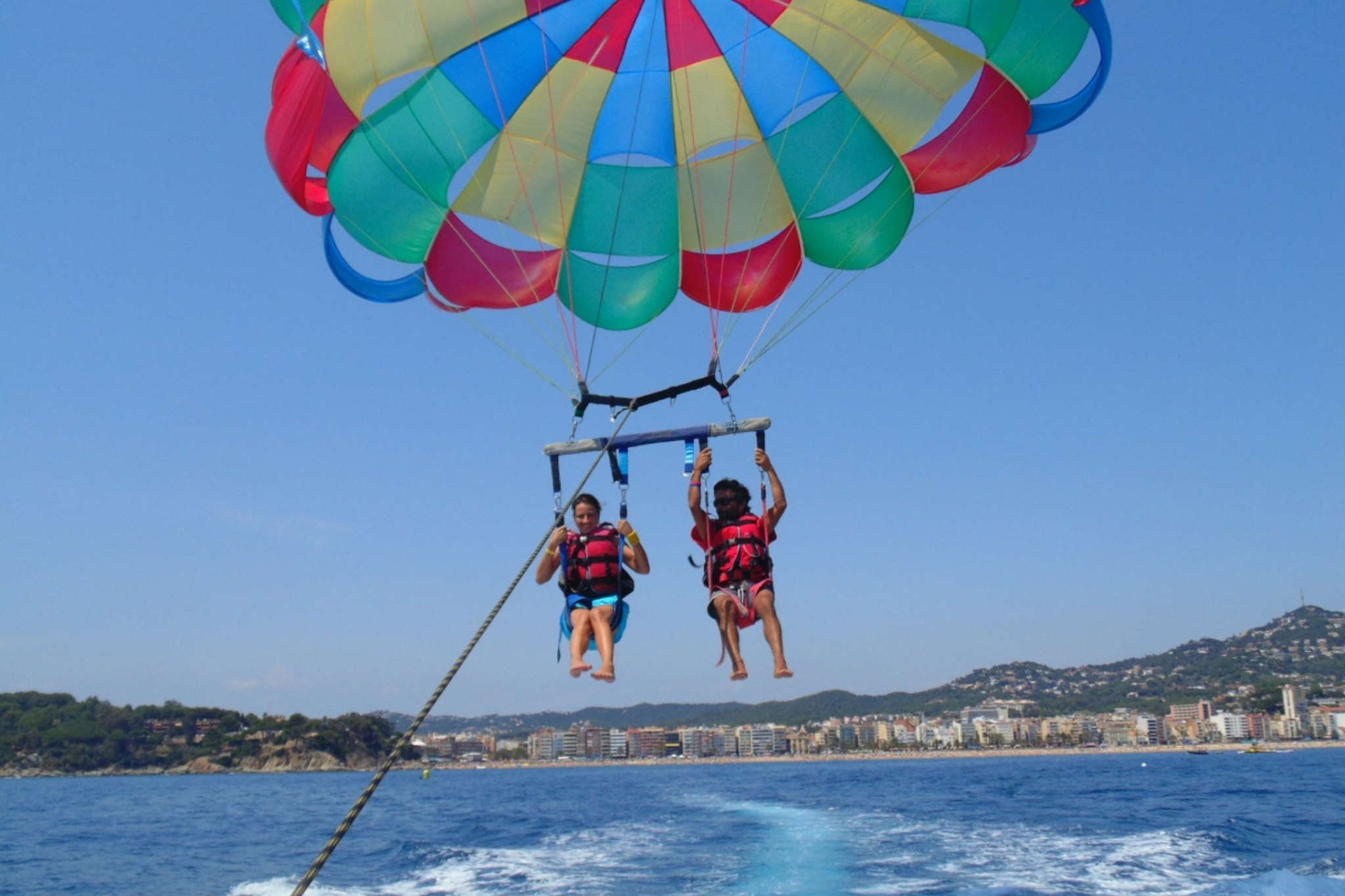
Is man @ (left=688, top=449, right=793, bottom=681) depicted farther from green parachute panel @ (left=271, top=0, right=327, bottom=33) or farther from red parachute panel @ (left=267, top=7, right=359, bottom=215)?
green parachute panel @ (left=271, top=0, right=327, bottom=33)

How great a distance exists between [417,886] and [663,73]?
1284 centimetres

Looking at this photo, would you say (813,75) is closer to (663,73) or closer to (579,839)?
(663,73)

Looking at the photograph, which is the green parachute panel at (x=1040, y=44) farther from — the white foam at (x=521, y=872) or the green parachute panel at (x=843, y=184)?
the white foam at (x=521, y=872)

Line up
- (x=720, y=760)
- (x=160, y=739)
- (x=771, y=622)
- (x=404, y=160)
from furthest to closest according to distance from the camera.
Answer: (x=720, y=760)
(x=160, y=739)
(x=404, y=160)
(x=771, y=622)

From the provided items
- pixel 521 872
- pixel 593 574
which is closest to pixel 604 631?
pixel 593 574

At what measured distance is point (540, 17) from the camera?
7027 mm

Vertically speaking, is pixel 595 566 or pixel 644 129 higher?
pixel 644 129

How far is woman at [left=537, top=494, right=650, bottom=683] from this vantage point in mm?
5984

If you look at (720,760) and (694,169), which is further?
(720,760)

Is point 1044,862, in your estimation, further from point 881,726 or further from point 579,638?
point 881,726

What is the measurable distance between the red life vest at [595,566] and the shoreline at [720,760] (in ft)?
334

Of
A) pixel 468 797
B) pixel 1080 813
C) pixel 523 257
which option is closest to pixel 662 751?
pixel 468 797

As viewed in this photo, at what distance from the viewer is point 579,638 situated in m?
5.95

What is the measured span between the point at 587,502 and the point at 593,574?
45 centimetres
